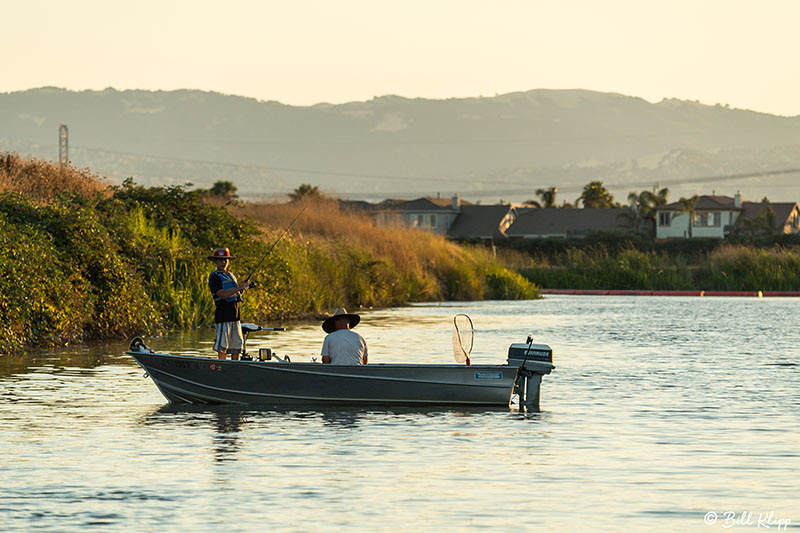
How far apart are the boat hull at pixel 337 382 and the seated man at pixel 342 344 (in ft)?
0.52

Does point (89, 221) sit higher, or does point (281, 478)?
point (89, 221)

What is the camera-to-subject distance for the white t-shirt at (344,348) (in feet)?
62.7

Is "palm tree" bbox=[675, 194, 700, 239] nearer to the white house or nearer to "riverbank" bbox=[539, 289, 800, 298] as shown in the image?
the white house

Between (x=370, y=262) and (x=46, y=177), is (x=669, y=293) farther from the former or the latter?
(x=46, y=177)

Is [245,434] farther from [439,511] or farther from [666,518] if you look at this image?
[666,518]

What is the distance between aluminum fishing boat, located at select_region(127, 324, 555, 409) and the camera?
1920 centimetres

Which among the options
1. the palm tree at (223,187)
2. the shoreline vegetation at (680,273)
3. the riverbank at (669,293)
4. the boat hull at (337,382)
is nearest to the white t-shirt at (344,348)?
the boat hull at (337,382)

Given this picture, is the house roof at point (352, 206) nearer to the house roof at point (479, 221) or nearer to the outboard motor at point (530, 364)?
the house roof at point (479, 221)

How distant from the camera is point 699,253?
96.5 meters

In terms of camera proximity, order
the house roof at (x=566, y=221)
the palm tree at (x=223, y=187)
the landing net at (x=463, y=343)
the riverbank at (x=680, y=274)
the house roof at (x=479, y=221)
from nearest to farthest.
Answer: the landing net at (x=463, y=343) < the riverbank at (x=680, y=274) < the palm tree at (x=223, y=187) < the house roof at (x=566, y=221) < the house roof at (x=479, y=221)

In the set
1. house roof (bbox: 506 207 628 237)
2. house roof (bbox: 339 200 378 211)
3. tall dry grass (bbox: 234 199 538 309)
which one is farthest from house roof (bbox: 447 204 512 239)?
tall dry grass (bbox: 234 199 538 309)

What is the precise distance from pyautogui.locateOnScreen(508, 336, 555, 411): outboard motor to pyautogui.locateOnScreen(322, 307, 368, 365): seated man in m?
2.19

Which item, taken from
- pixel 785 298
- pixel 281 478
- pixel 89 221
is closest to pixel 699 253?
pixel 785 298

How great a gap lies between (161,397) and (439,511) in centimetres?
1016
